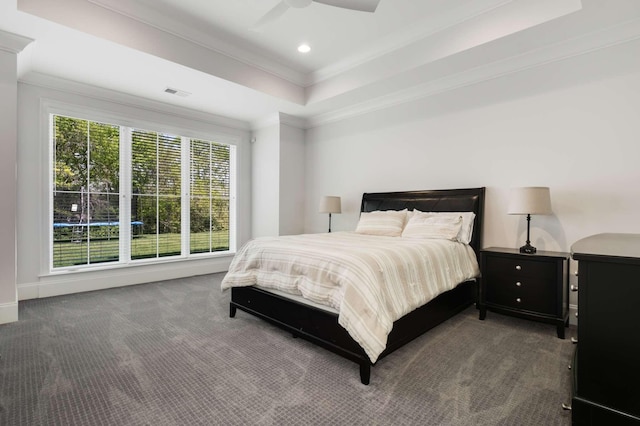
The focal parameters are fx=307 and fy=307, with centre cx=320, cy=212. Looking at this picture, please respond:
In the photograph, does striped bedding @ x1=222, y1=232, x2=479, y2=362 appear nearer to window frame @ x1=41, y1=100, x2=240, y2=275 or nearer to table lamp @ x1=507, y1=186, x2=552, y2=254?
table lamp @ x1=507, y1=186, x2=552, y2=254

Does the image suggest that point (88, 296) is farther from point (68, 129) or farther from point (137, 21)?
point (137, 21)

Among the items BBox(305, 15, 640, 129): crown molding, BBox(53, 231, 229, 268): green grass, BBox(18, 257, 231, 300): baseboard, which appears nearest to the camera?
BBox(305, 15, 640, 129): crown molding

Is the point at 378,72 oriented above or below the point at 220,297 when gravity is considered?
above

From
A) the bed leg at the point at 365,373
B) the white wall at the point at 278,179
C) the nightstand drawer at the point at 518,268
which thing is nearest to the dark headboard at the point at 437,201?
the nightstand drawer at the point at 518,268

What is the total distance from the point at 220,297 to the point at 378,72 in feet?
11.4

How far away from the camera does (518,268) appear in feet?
9.52

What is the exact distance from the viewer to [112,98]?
170 inches

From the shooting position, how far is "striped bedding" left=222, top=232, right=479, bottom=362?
1.98 meters

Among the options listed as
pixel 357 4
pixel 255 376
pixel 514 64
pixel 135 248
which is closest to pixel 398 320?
pixel 255 376

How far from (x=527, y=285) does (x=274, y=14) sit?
3.33 m

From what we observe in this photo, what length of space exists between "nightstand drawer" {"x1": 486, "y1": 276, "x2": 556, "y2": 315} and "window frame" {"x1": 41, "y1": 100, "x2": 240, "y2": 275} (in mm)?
4350

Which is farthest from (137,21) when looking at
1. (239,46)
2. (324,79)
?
(324,79)

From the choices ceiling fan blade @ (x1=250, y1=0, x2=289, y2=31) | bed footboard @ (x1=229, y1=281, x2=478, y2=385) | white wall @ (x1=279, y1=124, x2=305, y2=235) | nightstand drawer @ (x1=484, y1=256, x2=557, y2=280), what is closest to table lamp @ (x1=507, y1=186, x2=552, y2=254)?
nightstand drawer @ (x1=484, y1=256, x2=557, y2=280)

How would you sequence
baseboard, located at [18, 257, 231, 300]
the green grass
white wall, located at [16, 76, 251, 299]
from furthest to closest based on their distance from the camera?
the green grass, baseboard, located at [18, 257, 231, 300], white wall, located at [16, 76, 251, 299]
